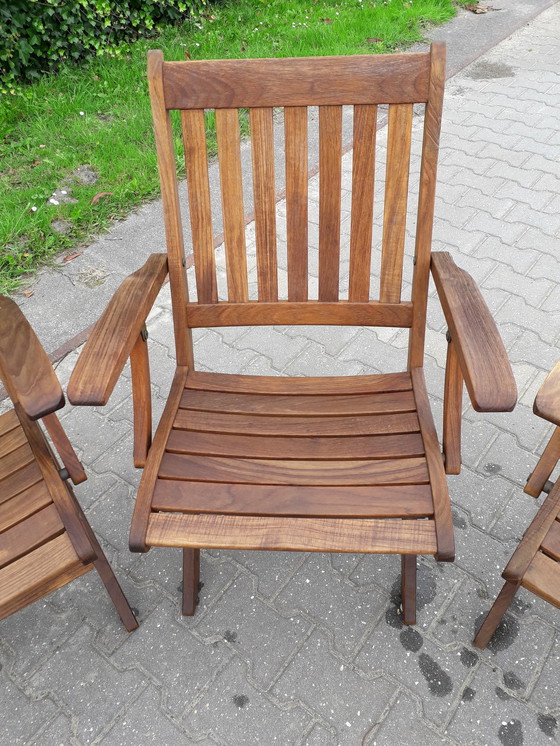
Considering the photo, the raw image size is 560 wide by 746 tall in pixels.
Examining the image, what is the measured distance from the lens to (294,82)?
4.91 ft

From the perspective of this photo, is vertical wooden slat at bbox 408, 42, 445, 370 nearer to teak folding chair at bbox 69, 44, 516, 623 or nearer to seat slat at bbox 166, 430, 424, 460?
teak folding chair at bbox 69, 44, 516, 623

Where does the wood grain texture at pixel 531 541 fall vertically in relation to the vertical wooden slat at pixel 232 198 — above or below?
below

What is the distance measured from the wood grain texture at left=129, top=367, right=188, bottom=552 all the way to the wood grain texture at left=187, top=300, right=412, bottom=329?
0.18 meters

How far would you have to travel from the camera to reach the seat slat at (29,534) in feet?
4.41

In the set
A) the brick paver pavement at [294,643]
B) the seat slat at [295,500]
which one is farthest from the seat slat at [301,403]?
the brick paver pavement at [294,643]

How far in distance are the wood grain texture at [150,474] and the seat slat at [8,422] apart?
41 cm

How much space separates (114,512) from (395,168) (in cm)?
139

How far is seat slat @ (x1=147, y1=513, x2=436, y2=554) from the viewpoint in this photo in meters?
1.27

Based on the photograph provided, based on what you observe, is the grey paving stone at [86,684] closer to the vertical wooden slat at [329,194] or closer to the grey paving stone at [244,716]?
the grey paving stone at [244,716]

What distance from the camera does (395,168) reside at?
154cm

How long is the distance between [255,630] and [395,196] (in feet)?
4.11

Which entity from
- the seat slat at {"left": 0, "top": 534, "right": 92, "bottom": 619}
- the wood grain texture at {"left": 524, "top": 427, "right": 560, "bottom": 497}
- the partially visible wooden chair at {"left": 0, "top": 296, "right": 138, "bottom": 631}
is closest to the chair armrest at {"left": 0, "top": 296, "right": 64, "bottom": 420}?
the partially visible wooden chair at {"left": 0, "top": 296, "right": 138, "bottom": 631}


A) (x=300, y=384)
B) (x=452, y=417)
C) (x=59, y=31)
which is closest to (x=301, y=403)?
(x=300, y=384)

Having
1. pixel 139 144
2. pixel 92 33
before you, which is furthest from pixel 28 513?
pixel 92 33
